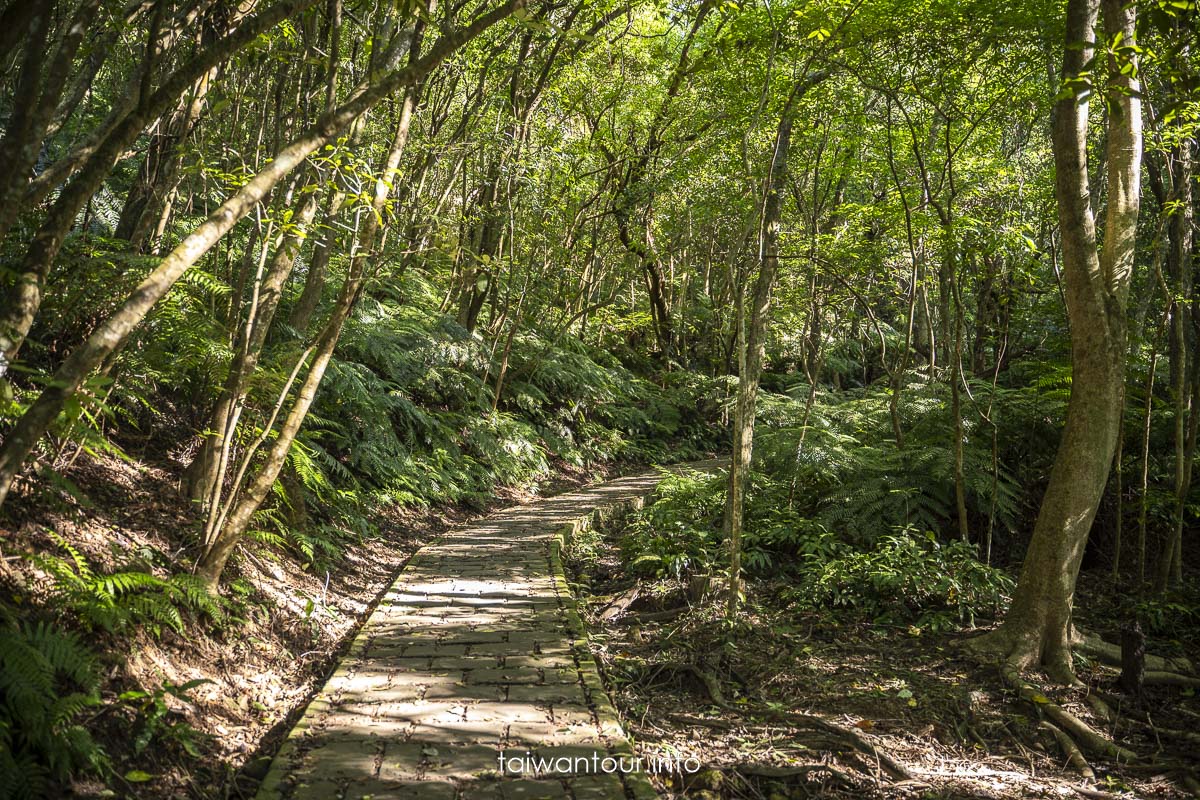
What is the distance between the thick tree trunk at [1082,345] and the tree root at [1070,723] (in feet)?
0.75

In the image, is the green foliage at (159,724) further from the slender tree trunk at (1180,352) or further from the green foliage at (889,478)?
the slender tree trunk at (1180,352)

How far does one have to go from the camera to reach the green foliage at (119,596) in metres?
3.49

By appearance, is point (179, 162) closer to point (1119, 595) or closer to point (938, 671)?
point (938, 671)

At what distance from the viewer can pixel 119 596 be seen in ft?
12.8

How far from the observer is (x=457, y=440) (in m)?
12.0

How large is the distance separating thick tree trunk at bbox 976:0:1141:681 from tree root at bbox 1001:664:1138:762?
9.0 inches

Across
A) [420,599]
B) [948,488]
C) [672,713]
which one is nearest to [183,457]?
[420,599]

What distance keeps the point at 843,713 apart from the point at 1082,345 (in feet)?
10.0

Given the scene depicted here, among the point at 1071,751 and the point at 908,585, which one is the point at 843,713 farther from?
the point at 908,585

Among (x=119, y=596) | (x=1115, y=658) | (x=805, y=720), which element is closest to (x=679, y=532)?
(x=805, y=720)

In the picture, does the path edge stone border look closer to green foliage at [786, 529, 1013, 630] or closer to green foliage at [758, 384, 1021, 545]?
green foliage at [786, 529, 1013, 630]

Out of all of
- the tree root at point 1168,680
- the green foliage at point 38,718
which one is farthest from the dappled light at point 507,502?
the tree root at point 1168,680

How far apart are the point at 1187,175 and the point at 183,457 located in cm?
894

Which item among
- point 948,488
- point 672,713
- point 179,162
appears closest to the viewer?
point 672,713
